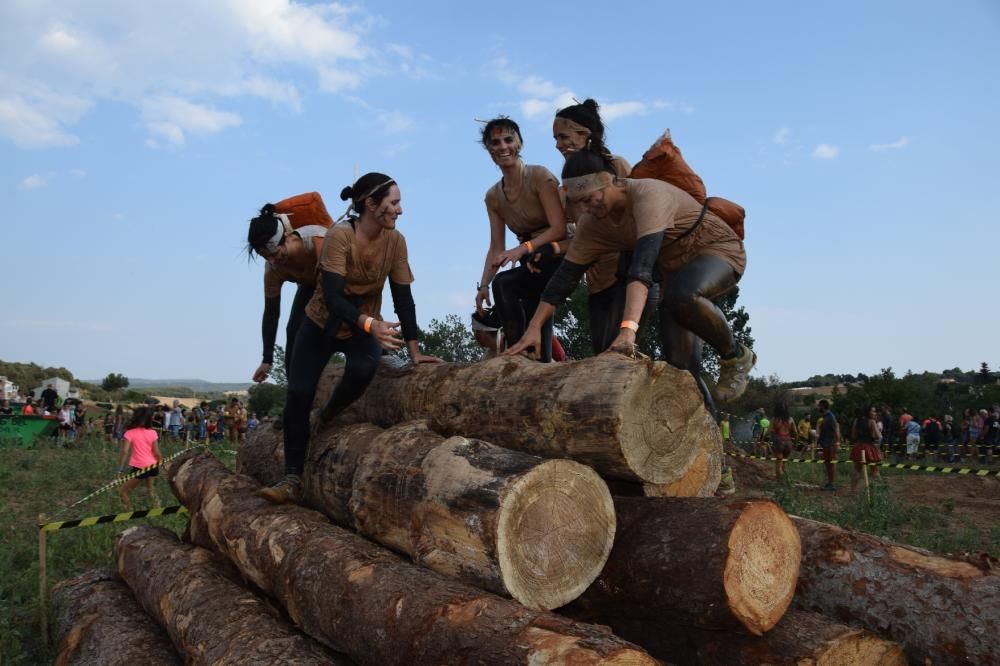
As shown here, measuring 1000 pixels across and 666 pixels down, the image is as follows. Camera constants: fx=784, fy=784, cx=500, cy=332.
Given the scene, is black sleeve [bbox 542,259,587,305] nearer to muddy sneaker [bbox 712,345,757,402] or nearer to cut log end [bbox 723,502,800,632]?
muddy sneaker [bbox 712,345,757,402]

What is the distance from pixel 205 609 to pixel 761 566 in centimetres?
280

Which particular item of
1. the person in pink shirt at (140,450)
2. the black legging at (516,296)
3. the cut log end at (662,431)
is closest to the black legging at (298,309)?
the black legging at (516,296)

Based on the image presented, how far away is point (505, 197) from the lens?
18.1 feet

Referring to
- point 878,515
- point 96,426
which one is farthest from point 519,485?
point 96,426

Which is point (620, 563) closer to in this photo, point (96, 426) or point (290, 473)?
point (290, 473)

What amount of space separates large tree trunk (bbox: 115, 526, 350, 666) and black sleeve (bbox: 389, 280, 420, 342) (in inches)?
74.3

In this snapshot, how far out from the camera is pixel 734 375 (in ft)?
16.1

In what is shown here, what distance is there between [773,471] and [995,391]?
16.7 m

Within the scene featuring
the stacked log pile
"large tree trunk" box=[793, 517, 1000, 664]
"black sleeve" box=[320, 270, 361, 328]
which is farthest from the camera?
"black sleeve" box=[320, 270, 361, 328]

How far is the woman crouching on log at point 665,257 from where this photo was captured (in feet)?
13.8

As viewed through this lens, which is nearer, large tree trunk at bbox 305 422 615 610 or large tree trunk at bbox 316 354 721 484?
large tree trunk at bbox 305 422 615 610

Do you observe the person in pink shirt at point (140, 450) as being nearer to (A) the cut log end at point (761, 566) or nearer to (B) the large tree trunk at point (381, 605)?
(B) the large tree trunk at point (381, 605)

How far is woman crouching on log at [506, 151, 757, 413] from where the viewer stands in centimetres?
421

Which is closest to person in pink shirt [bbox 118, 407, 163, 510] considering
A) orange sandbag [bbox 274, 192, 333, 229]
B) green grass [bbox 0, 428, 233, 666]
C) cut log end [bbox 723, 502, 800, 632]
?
green grass [bbox 0, 428, 233, 666]
